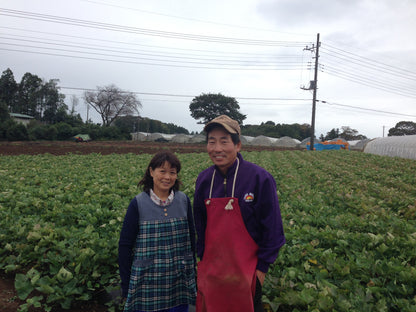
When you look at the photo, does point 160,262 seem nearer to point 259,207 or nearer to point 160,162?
point 160,162

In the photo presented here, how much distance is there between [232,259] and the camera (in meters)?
1.77

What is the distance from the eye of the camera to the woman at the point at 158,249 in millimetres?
2170

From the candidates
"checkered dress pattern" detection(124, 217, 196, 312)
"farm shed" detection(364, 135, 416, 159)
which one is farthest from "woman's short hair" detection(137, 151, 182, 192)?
"farm shed" detection(364, 135, 416, 159)

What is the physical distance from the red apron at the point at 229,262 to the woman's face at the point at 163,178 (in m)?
0.54

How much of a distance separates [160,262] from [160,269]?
51 mm

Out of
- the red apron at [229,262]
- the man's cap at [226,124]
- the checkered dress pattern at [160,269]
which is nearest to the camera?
the red apron at [229,262]

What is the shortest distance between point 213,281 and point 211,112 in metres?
55.7

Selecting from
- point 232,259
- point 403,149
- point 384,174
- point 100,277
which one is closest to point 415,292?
point 232,259

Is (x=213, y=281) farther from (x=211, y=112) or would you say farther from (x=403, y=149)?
(x=211, y=112)

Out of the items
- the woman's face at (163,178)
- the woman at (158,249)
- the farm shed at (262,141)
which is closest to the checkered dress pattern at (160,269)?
the woman at (158,249)

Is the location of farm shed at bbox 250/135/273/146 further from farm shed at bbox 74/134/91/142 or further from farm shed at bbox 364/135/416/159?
farm shed at bbox 74/134/91/142

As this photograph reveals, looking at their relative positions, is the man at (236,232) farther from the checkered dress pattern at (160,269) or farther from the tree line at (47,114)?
the tree line at (47,114)

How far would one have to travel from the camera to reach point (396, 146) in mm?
23625

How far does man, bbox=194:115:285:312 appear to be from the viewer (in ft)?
5.83
